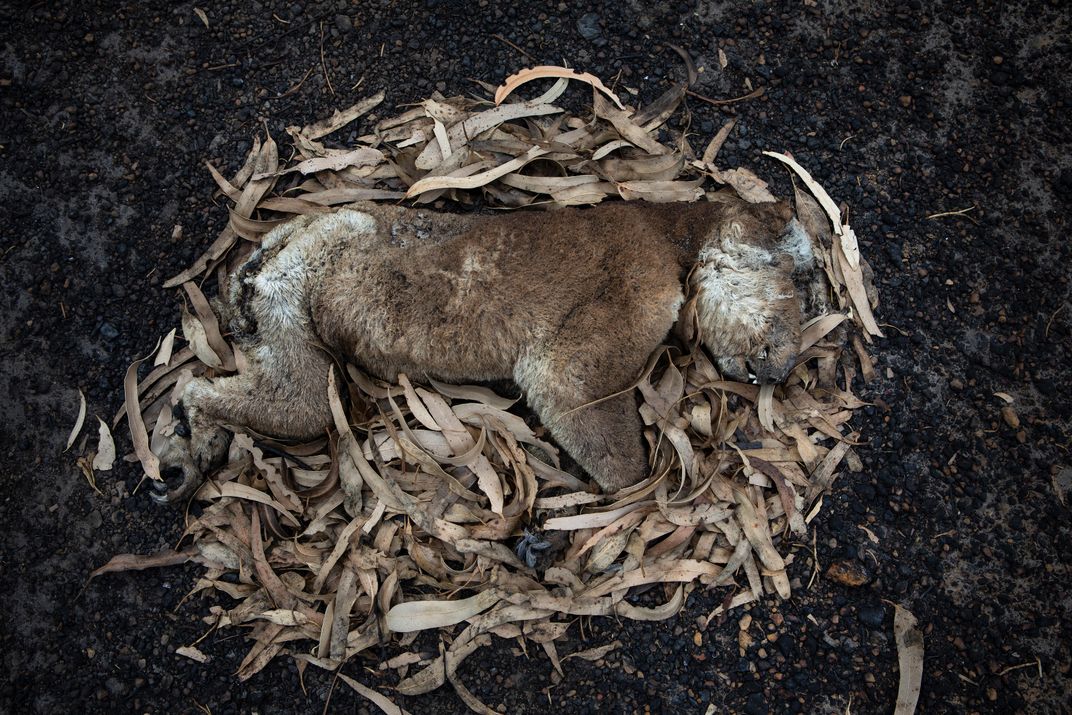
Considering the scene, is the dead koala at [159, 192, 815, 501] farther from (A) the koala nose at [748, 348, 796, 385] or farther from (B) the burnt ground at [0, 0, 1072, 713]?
(B) the burnt ground at [0, 0, 1072, 713]

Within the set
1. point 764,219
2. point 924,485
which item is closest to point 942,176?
point 764,219

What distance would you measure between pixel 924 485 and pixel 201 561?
4.59 metres

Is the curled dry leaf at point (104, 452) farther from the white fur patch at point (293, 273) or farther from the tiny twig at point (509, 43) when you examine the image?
the tiny twig at point (509, 43)

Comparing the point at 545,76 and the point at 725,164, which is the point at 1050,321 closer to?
the point at 725,164

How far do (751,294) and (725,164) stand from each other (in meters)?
1.37

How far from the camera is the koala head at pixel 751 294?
13.6ft

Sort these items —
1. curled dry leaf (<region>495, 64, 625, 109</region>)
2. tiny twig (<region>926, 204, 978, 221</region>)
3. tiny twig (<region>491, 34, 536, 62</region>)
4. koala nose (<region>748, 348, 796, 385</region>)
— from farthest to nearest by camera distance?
1. tiny twig (<region>491, 34, 536, 62</region>)
2. curled dry leaf (<region>495, 64, 625, 109</region>)
3. tiny twig (<region>926, 204, 978, 221</region>)
4. koala nose (<region>748, 348, 796, 385</region>)

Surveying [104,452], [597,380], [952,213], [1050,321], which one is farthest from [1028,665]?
[104,452]

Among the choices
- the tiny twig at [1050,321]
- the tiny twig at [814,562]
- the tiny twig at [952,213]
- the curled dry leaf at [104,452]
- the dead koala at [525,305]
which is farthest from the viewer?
the tiny twig at [952,213]

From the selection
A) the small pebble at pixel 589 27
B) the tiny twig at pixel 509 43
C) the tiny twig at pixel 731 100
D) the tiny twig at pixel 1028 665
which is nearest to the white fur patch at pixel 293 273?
the tiny twig at pixel 509 43

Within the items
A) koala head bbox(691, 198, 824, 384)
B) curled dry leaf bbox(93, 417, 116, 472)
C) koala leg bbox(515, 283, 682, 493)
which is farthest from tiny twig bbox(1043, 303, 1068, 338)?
curled dry leaf bbox(93, 417, 116, 472)

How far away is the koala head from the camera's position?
13.6ft

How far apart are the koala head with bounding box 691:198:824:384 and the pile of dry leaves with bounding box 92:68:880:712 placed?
0.37 m

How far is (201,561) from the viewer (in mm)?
4434
